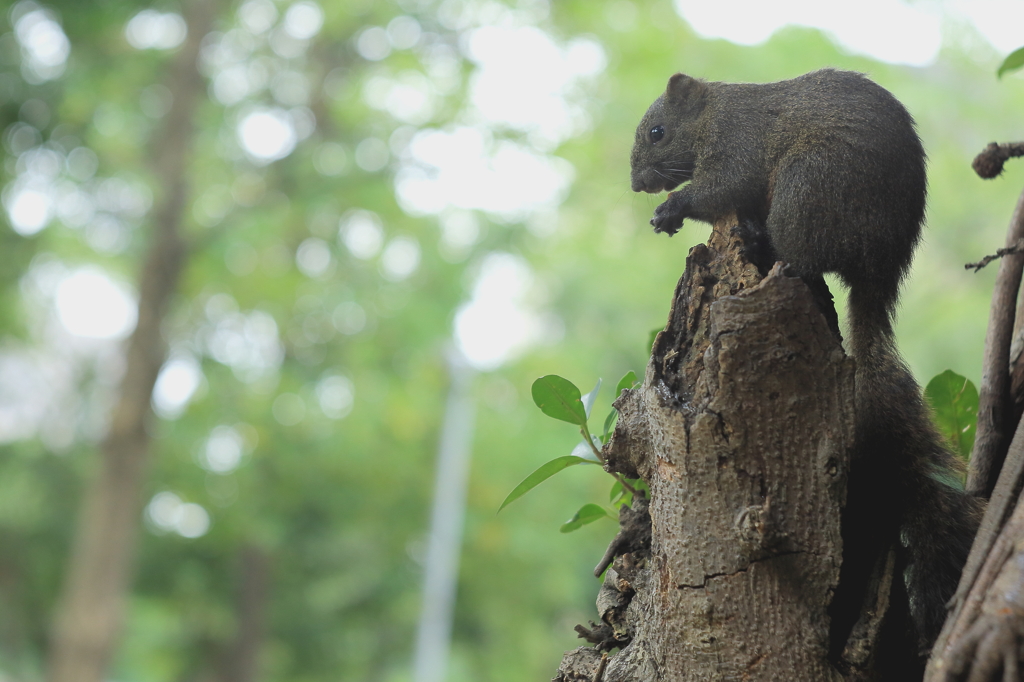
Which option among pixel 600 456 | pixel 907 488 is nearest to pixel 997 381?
pixel 907 488

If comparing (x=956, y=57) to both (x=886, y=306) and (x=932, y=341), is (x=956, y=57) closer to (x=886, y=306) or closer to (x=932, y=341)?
(x=932, y=341)

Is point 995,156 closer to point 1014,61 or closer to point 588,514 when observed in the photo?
point 1014,61

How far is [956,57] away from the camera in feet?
25.1

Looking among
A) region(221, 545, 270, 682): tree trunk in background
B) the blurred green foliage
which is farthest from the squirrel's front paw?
region(221, 545, 270, 682): tree trunk in background

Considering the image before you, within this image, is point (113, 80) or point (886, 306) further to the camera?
point (113, 80)

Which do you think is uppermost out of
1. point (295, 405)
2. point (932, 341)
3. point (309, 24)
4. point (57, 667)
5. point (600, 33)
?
point (309, 24)

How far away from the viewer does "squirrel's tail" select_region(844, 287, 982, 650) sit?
979 millimetres

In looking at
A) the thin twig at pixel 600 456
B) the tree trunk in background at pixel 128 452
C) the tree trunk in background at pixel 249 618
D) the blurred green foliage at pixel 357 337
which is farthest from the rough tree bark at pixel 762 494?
the tree trunk in background at pixel 249 618

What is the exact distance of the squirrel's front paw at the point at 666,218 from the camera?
4.69ft

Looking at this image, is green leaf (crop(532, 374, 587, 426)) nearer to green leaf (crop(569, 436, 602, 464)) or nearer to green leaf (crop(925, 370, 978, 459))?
green leaf (crop(569, 436, 602, 464))

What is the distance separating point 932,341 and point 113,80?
6.94 metres

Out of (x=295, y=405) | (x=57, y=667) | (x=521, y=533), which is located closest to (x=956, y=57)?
(x=521, y=533)

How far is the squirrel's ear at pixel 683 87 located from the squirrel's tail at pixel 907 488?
68cm

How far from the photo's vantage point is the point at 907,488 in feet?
3.46
